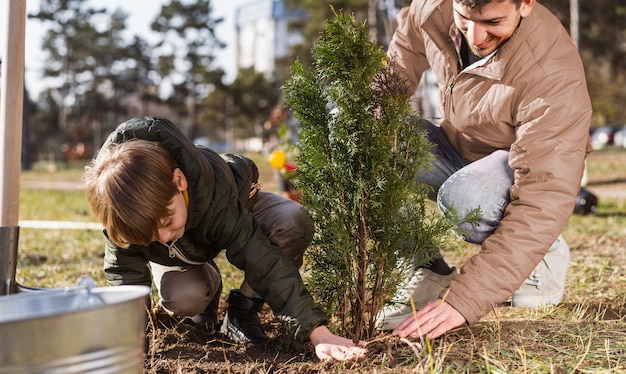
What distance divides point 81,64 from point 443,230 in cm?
4318

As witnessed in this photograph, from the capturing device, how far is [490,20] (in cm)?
265

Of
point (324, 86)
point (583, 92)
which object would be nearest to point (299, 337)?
point (324, 86)

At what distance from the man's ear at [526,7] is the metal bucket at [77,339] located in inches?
76.6

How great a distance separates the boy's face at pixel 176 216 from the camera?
8.12 feet

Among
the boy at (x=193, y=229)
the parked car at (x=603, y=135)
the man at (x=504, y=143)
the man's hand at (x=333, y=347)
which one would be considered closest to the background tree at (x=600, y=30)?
the parked car at (x=603, y=135)

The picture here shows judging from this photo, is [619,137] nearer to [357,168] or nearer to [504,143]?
[504,143]

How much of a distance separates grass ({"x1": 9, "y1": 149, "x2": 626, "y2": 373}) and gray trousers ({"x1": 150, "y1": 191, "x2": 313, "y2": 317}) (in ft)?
2.47

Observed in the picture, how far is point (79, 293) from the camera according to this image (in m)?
1.69

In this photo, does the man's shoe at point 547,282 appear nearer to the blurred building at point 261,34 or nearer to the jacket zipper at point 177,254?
the jacket zipper at point 177,254

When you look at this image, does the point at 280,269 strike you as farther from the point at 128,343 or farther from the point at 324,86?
the point at 128,343

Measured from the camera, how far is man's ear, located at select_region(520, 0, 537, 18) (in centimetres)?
269

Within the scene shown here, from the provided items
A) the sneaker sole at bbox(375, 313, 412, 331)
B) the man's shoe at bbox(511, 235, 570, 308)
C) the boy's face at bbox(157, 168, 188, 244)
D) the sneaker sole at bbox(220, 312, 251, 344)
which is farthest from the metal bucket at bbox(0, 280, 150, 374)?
the man's shoe at bbox(511, 235, 570, 308)

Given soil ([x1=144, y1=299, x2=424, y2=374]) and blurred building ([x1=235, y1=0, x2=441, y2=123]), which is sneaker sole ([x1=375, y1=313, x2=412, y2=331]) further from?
blurred building ([x1=235, y1=0, x2=441, y2=123])

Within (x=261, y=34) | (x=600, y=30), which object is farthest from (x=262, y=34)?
(x=600, y=30)
